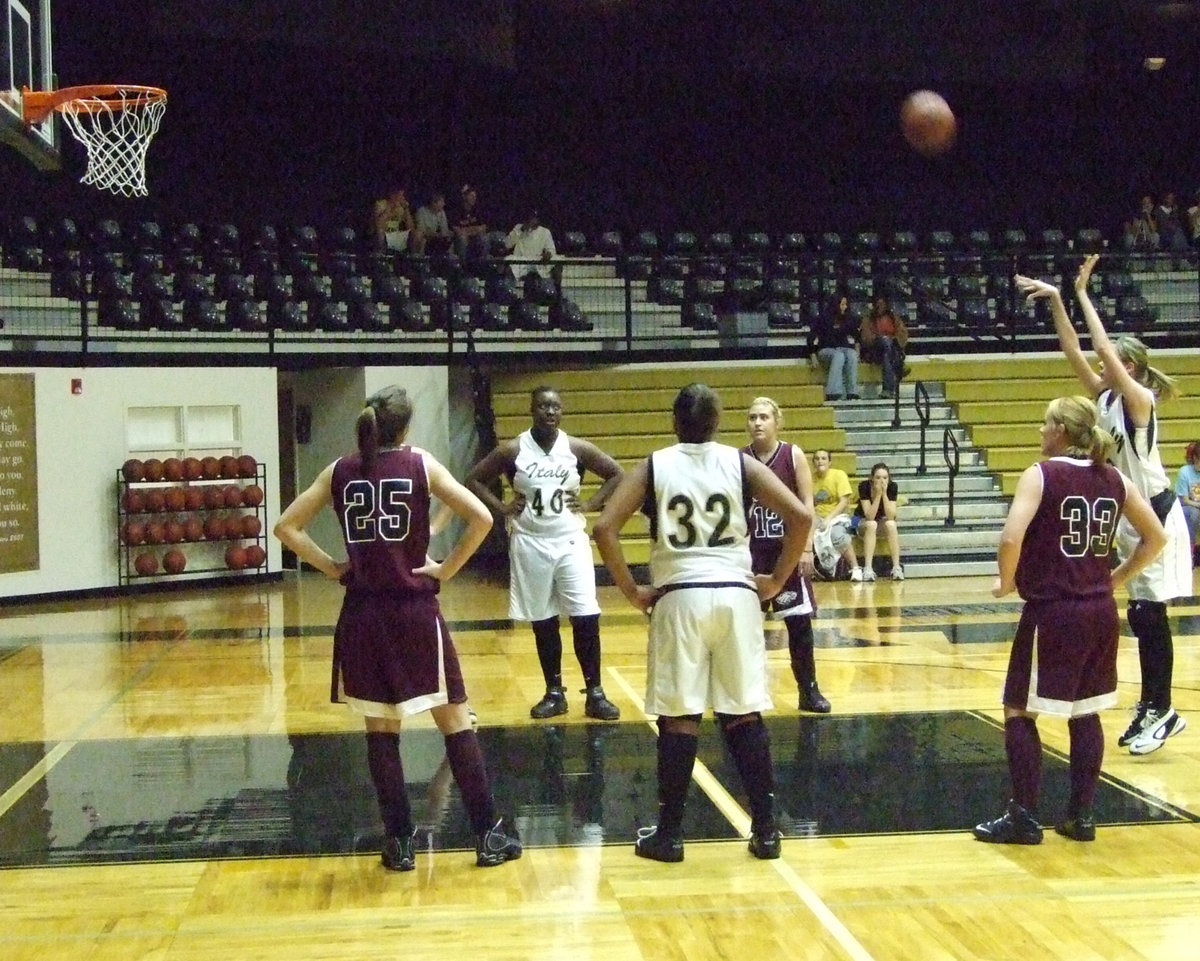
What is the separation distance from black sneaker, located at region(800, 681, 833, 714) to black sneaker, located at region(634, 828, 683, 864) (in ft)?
9.56

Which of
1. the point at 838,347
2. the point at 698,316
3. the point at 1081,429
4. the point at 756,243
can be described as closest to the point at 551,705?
the point at 1081,429

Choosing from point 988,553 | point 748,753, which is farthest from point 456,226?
point 748,753

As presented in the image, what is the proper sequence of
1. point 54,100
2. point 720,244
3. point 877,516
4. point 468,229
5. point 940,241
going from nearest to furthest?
point 54,100
point 877,516
point 468,229
point 720,244
point 940,241

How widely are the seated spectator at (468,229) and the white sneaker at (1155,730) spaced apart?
1249cm

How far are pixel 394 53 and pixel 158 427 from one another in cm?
588

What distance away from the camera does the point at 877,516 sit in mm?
15820

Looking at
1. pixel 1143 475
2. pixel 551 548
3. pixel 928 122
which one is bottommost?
pixel 551 548

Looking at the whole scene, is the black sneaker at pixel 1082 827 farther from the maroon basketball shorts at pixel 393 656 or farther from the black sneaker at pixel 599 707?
the black sneaker at pixel 599 707

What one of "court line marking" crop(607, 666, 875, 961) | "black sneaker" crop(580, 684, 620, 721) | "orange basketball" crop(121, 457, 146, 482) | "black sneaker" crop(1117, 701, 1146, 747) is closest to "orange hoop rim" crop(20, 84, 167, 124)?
"black sneaker" crop(580, 684, 620, 721)

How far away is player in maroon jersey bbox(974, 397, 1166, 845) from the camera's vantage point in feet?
18.5

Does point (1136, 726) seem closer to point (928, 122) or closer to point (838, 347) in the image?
point (928, 122)

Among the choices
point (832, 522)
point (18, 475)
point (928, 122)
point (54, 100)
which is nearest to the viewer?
point (54, 100)

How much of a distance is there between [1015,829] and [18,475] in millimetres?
11753

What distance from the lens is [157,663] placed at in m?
10.8
